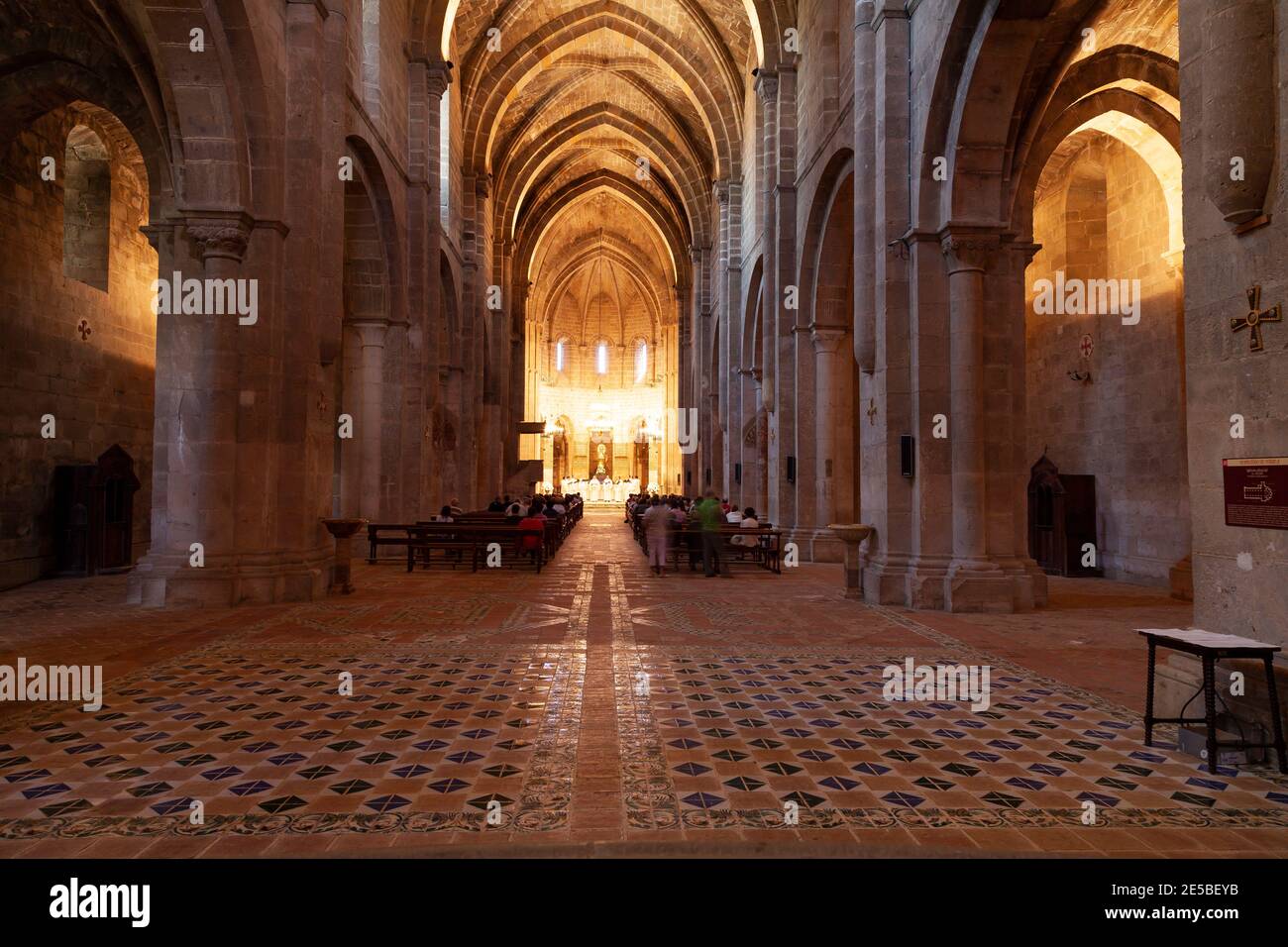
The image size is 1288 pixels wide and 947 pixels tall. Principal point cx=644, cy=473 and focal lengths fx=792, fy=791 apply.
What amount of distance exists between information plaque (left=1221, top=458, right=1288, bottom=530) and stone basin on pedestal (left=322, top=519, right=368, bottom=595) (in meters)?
9.76

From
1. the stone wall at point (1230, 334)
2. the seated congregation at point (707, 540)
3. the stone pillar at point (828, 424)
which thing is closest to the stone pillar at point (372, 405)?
the seated congregation at point (707, 540)

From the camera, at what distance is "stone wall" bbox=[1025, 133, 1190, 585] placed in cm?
1335

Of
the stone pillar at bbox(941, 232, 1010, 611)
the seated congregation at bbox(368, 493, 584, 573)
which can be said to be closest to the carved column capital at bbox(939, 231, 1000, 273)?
the stone pillar at bbox(941, 232, 1010, 611)

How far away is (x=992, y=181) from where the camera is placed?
10.4m

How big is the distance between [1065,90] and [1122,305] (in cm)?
422

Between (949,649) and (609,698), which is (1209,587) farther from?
(609,698)

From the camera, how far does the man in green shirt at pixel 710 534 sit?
1394 centimetres

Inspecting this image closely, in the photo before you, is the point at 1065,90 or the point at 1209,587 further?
the point at 1065,90

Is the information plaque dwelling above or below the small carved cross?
below

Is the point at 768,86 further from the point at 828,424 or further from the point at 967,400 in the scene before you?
the point at 967,400

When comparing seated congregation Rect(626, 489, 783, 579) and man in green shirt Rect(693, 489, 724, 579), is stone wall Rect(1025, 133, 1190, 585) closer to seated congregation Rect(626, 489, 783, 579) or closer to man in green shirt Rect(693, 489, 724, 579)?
seated congregation Rect(626, 489, 783, 579)

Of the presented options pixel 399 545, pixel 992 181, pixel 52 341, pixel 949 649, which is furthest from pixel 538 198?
pixel 949 649

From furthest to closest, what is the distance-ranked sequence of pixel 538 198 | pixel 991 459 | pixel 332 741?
pixel 538 198, pixel 991 459, pixel 332 741

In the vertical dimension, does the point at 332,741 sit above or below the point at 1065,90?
below
